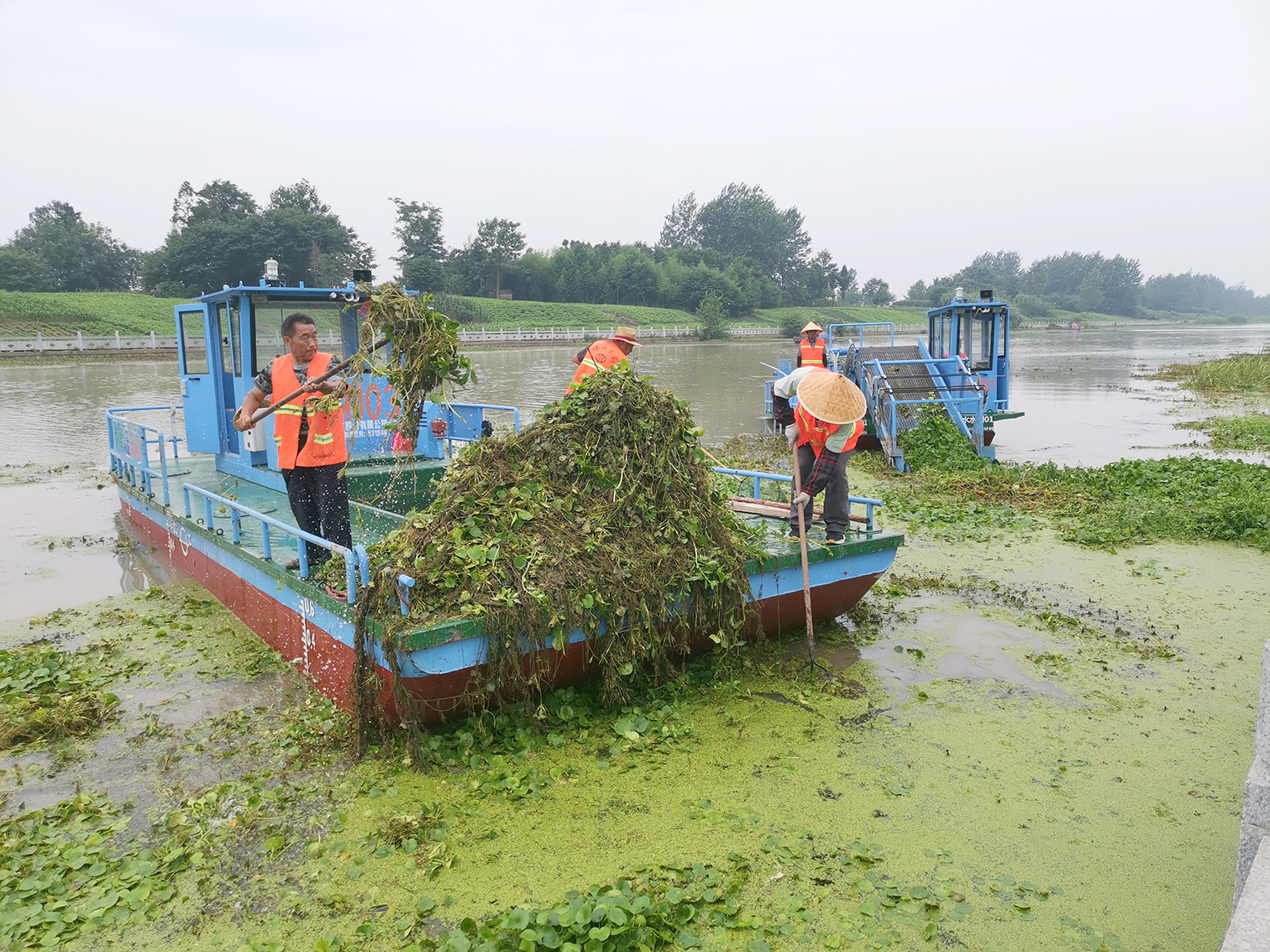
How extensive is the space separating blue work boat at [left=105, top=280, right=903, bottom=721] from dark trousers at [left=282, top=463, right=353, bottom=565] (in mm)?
190

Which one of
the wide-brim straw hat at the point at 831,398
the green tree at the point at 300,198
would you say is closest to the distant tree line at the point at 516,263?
the green tree at the point at 300,198

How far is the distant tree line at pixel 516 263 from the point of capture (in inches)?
2136

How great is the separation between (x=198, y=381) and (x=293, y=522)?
303 centimetres

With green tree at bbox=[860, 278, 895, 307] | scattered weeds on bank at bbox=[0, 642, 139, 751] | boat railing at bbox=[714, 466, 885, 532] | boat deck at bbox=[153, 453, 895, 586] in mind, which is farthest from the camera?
green tree at bbox=[860, 278, 895, 307]

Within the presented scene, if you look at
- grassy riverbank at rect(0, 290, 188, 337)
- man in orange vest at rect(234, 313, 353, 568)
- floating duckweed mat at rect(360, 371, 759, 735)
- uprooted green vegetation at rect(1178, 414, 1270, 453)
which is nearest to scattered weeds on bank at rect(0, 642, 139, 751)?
man in orange vest at rect(234, 313, 353, 568)

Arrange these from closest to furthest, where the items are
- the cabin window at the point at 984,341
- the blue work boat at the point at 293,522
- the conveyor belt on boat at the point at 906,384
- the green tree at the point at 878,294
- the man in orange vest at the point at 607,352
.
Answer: the blue work boat at the point at 293,522 → the man in orange vest at the point at 607,352 → the conveyor belt on boat at the point at 906,384 → the cabin window at the point at 984,341 → the green tree at the point at 878,294

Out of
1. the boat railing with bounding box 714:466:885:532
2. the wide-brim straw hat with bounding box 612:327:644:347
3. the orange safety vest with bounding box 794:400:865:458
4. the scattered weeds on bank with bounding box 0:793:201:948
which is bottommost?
the scattered weeds on bank with bounding box 0:793:201:948

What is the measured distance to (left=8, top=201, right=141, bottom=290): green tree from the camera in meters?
61.5

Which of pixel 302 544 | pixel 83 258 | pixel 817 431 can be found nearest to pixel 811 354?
pixel 817 431

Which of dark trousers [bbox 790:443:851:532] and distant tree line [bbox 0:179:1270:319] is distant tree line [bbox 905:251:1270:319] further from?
dark trousers [bbox 790:443:851:532]

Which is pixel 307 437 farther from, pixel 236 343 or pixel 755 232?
pixel 755 232

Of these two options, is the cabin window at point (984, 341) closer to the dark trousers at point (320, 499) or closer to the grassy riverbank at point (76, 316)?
the dark trousers at point (320, 499)

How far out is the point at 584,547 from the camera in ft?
15.0

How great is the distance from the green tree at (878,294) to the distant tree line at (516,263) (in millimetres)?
162
